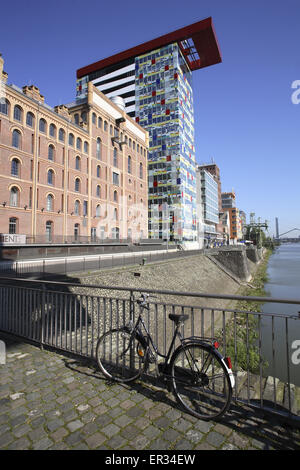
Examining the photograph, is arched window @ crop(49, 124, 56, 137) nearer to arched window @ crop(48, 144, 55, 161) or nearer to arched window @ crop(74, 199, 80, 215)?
arched window @ crop(48, 144, 55, 161)

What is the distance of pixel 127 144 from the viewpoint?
50281 mm

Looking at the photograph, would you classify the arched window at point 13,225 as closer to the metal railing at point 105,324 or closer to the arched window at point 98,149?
the arched window at point 98,149

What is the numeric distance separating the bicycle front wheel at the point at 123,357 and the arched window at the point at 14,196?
28.9 meters

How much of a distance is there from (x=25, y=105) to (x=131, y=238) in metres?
28.9

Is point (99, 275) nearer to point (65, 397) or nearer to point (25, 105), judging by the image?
point (65, 397)

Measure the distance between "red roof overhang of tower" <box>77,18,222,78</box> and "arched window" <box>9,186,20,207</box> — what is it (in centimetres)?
5991

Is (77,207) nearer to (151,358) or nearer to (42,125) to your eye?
(42,125)

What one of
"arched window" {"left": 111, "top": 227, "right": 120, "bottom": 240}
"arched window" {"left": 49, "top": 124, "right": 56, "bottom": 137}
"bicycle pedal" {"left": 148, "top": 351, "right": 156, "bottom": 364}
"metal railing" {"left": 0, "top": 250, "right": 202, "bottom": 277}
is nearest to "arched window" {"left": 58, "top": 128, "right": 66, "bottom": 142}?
"arched window" {"left": 49, "top": 124, "right": 56, "bottom": 137}

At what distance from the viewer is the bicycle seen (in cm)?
317

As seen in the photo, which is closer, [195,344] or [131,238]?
[195,344]

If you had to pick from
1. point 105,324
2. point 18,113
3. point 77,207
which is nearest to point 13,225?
point 77,207

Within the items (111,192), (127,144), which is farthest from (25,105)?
(127,144)

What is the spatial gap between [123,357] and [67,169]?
3578 centimetres
